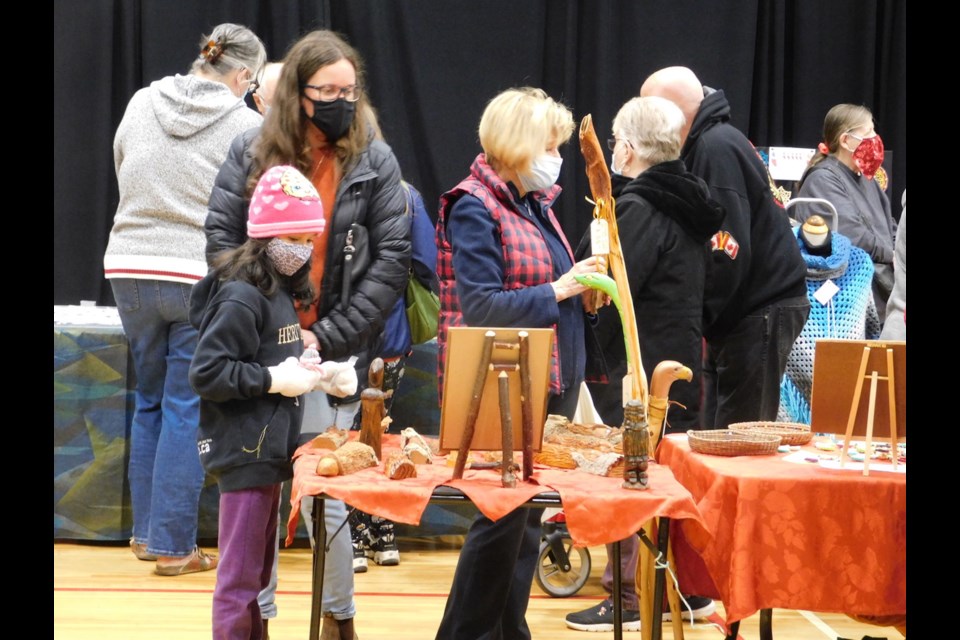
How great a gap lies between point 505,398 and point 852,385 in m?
0.83

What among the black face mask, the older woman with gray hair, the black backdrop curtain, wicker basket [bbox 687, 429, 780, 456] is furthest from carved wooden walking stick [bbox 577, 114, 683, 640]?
the black backdrop curtain

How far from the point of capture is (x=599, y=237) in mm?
2678

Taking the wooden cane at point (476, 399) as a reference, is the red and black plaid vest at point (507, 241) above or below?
above

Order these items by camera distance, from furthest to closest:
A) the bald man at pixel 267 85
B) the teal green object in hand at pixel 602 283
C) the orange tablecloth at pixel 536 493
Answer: the bald man at pixel 267 85, the teal green object in hand at pixel 602 283, the orange tablecloth at pixel 536 493

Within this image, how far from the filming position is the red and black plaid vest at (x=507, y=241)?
2893 mm

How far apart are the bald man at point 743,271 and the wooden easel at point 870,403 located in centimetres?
119

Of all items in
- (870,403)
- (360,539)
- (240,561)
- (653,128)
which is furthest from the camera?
(360,539)

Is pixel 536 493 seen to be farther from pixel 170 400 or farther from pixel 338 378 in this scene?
pixel 170 400

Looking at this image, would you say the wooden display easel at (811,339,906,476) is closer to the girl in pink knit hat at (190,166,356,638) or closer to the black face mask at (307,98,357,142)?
the girl in pink knit hat at (190,166,356,638)

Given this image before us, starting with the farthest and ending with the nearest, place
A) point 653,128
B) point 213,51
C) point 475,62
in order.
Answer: point 475,62
point 213,51
point 653,128

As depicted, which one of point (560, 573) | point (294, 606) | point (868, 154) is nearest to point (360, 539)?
point (294, 606)

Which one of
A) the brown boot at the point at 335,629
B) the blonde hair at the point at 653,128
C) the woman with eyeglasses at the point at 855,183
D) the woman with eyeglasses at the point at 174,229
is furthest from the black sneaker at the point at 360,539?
the woman with eyeglasses at the point at 855,183

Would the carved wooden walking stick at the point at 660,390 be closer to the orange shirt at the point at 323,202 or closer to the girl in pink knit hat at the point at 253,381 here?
the girl in pink knit hat at the point at 253,381

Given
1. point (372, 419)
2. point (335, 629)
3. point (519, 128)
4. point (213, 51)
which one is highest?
point (213, 51)
